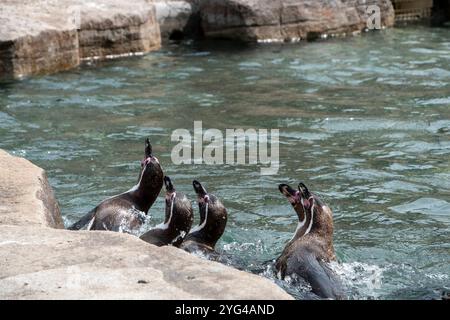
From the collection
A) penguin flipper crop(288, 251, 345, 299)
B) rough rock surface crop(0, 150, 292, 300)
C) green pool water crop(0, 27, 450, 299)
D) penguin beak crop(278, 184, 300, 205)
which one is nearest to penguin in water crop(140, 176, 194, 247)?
green pool water crop(0, 27, 450, 299)

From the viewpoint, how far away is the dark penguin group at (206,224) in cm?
536

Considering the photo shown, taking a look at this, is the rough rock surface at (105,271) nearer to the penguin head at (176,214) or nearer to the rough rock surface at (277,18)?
Answer: the penguin head at (176,214)

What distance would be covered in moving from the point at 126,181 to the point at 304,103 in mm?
3271

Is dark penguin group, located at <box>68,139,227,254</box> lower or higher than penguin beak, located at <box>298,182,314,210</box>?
lower

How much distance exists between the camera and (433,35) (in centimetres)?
1482

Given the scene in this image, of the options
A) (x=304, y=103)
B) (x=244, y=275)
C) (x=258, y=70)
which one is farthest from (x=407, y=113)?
(x=244, y=275)

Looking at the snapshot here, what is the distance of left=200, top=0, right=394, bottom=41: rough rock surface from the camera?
562 inches

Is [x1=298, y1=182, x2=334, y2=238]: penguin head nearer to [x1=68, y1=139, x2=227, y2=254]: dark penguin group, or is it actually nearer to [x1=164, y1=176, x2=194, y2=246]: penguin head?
[x1=68, y1=139, x2=227, y2=254]: dark penguin group
